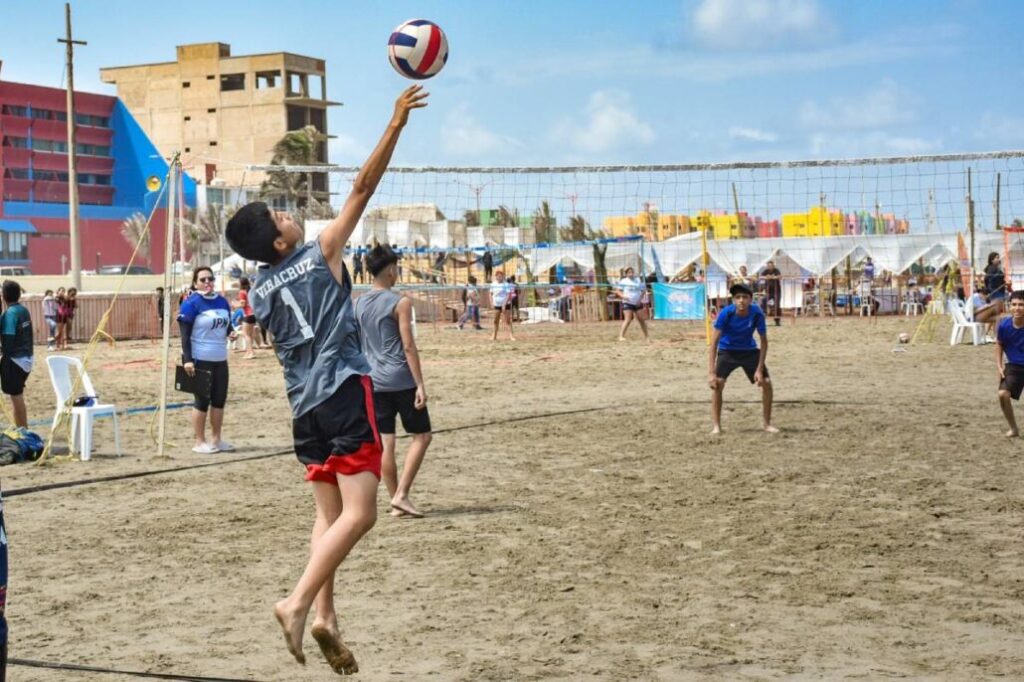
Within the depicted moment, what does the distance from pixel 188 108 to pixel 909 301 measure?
224ft

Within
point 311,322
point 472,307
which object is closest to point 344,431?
point 311,322

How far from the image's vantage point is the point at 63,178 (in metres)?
72.9

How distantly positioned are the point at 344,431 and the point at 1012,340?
795cm

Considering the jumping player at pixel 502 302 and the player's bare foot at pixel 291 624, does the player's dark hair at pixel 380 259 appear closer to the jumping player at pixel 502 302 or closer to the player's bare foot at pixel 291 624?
the player's bare foot at pixel 291 624

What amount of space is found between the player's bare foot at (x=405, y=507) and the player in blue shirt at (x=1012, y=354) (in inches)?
211

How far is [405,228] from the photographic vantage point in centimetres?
3080

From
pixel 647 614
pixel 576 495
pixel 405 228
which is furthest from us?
pixel 405 228

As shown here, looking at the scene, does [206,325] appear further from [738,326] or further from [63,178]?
[63,178]

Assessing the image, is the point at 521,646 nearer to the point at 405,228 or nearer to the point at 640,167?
the point at 640,167

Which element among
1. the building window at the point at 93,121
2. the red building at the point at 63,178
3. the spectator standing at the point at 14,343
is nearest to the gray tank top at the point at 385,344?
the spectator standing at the point at 14,343

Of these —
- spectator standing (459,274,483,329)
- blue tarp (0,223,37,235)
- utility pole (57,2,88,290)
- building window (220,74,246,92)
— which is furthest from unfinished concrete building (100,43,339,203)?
spectator standing (459,274,483,329)

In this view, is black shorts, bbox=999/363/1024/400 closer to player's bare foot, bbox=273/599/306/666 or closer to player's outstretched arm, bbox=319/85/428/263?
player's outstretched arm, bbox=319/85/428/263

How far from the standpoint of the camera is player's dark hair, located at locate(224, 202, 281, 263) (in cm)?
426

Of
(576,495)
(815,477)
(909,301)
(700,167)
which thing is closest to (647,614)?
(576,495)
